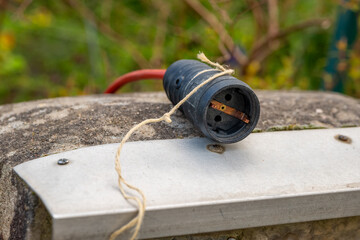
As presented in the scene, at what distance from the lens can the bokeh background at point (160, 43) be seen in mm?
2906

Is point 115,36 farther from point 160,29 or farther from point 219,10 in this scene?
point 219,10

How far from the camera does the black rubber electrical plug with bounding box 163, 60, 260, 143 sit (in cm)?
98

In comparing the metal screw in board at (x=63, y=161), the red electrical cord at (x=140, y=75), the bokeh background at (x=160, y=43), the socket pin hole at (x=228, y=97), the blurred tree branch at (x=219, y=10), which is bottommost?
the bokeh background at (x=160, y=43)

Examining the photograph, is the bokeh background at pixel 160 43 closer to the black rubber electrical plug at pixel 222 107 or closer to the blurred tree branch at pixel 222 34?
the blurred tree branch at pixel 222 34

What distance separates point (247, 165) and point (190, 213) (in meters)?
0.24

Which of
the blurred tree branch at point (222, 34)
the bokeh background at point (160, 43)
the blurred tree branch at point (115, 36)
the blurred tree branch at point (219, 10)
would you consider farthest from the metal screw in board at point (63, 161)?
the blurred tree branch at point (115, 36)

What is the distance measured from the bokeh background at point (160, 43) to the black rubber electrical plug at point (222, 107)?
155 cm

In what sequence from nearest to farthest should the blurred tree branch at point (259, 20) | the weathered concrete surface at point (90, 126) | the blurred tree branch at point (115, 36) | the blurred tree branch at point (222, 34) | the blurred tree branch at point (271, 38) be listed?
the weathered concrete surface at point (90, 126) → the blurred tree branch at point (222, 34) → the blurred tree branch at point (271, 38) → the blurred tree branch at point (259, 20) → the blurred tree branch at point (115, 36)

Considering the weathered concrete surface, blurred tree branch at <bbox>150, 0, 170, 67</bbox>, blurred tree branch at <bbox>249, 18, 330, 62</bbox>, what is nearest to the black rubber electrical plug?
the weathered concrete surface

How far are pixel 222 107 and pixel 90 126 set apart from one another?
0.39 meters

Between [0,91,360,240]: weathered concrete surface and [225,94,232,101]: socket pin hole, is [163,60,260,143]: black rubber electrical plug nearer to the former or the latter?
[225,94,232,101]: socket pin hole

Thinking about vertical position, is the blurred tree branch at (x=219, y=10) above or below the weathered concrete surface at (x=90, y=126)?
above

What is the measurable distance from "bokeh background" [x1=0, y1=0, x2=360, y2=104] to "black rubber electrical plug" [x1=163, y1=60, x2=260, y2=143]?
1555 mm

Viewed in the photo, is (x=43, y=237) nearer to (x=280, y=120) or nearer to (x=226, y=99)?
(x=226, y=99)
